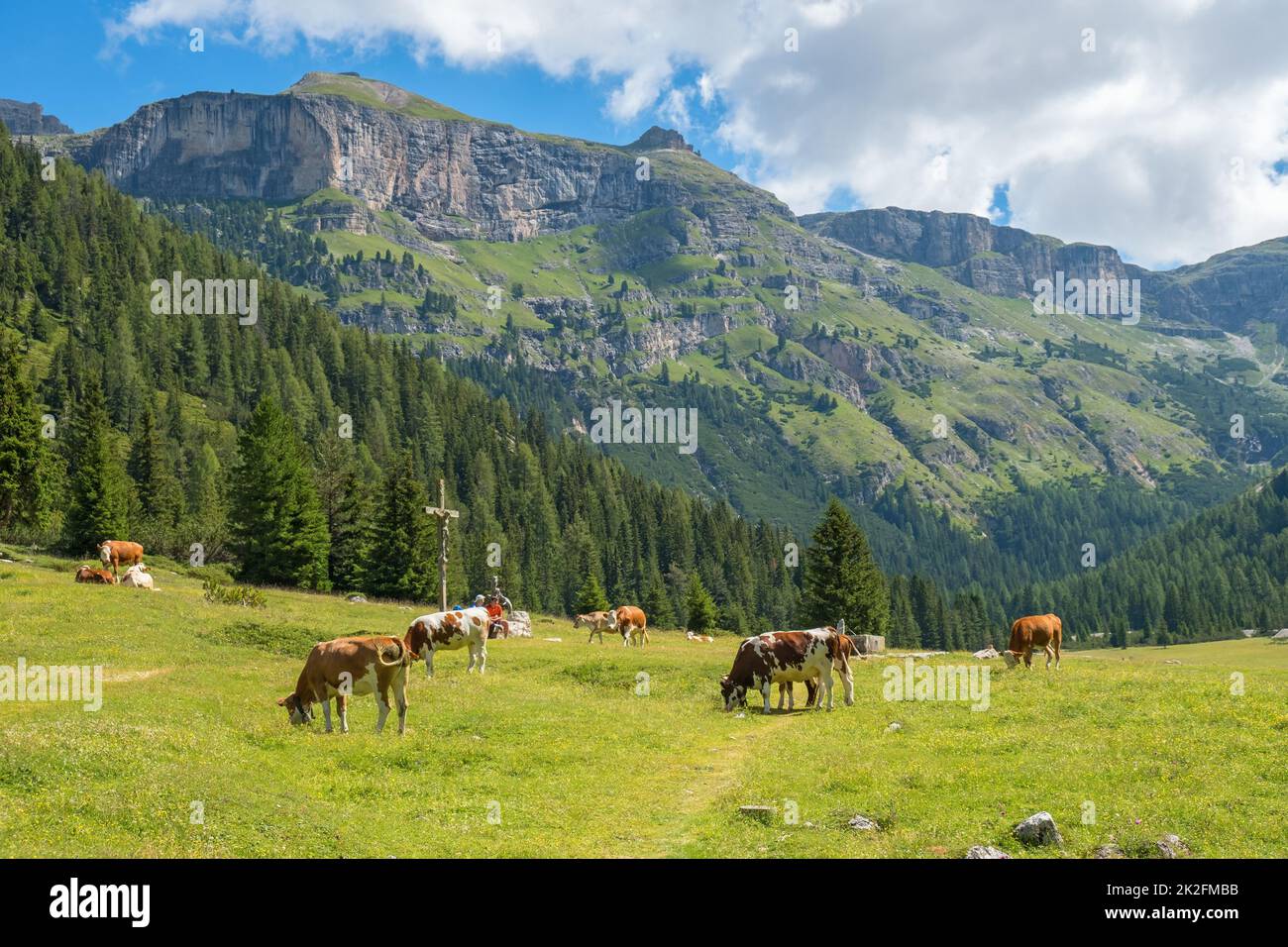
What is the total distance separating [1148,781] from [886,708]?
12.5 metres

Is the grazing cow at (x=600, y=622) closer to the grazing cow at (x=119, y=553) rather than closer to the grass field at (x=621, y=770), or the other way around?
the grass field at (x=621, y=770)

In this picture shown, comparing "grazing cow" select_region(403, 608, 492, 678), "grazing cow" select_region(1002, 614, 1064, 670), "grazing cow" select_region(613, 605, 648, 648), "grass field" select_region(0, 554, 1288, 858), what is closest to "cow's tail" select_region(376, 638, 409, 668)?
"grass field" select_region(0, 554, 1288, 858)

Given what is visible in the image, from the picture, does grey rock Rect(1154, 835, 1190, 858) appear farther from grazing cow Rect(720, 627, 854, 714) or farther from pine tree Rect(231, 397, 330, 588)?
pine tree Rect(231, 397, 330, 588)

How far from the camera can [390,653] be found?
28406 millimetres

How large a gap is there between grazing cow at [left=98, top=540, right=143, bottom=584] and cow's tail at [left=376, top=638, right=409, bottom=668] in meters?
41.6

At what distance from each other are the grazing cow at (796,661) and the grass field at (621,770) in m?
1.43

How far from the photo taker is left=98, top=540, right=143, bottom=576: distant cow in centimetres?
6166

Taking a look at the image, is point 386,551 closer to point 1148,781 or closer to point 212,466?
point 212,466

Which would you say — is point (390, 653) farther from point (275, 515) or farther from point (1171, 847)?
point (275, 515)

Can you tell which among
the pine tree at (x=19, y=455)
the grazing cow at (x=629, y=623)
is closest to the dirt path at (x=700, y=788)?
the grazing cow at (x=629, y=623)

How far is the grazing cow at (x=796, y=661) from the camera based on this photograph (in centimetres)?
3425

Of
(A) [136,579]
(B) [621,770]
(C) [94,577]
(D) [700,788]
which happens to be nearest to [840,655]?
(B) [621,770]

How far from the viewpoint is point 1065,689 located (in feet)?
108
